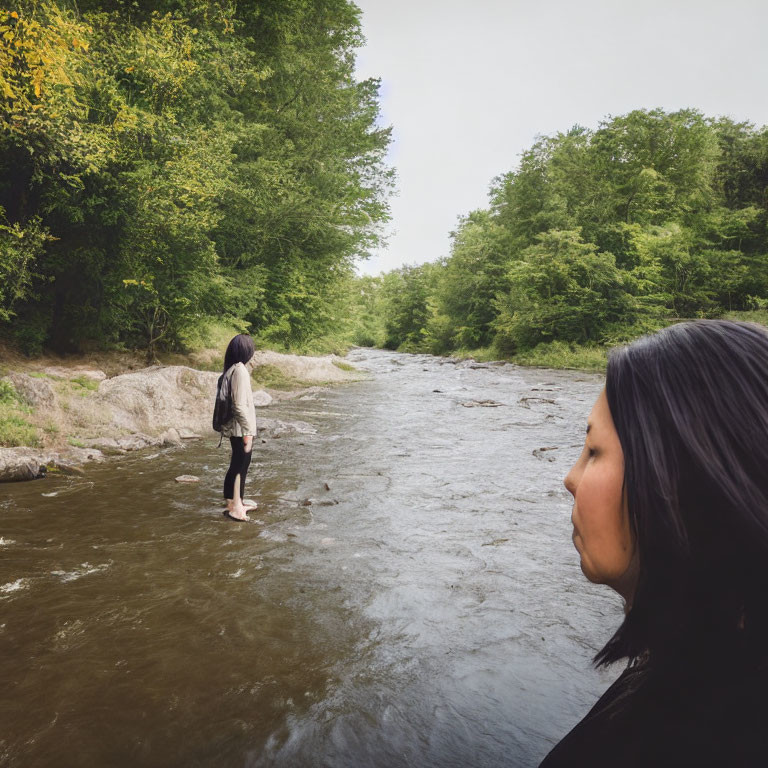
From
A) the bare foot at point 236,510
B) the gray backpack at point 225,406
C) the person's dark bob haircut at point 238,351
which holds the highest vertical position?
the person's dark bob haircut at point 238,351

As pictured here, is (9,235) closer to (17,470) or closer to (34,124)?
(34,124)

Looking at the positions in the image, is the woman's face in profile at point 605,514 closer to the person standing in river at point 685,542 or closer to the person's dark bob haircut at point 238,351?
the person standing in river at point 685,542

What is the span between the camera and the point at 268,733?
101 inches

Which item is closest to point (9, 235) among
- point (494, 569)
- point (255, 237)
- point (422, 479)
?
point (255, 237)

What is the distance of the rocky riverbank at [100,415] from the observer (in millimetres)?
7469

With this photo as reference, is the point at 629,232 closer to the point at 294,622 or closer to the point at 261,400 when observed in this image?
the point at 261,400

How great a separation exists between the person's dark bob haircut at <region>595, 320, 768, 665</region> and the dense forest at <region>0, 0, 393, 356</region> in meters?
11.3

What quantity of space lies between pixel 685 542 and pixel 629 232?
35730mm

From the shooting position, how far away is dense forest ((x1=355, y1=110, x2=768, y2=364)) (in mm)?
29953

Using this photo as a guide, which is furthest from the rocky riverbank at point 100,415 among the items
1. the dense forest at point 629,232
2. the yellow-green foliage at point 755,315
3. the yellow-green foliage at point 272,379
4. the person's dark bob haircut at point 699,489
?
the yellow-green foliage at point 755,315

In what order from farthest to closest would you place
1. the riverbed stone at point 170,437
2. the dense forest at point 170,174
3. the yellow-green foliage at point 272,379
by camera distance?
the yellow-green foliage at point 272,379 → the dense forest at point 170,174 → the riverbed stone at point 170,437

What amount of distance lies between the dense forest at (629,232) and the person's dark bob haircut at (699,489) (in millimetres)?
25744

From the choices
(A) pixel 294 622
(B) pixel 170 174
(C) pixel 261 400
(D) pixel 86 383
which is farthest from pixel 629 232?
(A) pixel 294 622

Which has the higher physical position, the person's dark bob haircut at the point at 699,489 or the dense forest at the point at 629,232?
the dense forest at the point at 629,232
